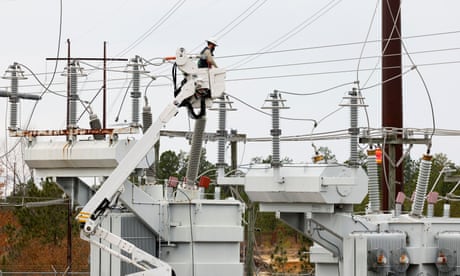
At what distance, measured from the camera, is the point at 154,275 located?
77.5ft

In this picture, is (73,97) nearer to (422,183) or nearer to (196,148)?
(196,148)

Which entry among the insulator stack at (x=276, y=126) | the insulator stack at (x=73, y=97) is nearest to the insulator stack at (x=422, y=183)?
the insulator stack at (x=276, y=126)

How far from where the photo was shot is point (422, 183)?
25.3 meters

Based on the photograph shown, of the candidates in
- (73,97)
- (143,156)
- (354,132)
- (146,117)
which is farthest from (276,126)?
(73,97)

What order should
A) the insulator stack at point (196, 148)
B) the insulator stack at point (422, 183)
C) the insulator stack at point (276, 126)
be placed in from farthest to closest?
the insulator stack at point (422, 183)
the insulator stack at point (276, 126)
the insulator stack at point (196, 148)

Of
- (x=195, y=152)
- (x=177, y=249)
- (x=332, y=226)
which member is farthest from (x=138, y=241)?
(x=332, y=226)

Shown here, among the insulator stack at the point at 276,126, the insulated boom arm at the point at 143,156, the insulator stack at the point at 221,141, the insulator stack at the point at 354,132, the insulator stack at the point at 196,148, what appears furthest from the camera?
the insulator stack at the point at 221,141

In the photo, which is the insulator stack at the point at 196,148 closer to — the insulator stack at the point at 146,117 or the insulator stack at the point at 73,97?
the insulator stack at the point at 146,117

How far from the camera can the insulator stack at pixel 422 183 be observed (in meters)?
25.0

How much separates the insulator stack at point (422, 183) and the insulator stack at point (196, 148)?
189 inches

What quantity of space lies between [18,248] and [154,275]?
82.3ft

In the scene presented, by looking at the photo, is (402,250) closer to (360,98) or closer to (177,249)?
(360,98)

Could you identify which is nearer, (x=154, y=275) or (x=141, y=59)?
(x=154, y=275)

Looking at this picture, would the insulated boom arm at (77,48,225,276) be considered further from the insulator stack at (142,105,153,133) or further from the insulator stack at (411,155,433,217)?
the insulator stack at (411,155,433,217)
